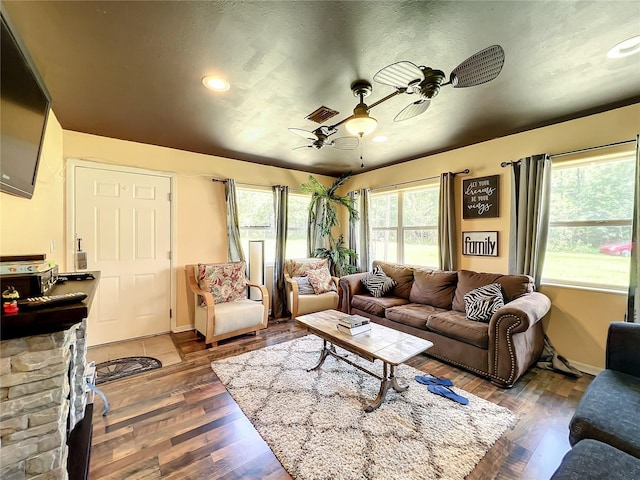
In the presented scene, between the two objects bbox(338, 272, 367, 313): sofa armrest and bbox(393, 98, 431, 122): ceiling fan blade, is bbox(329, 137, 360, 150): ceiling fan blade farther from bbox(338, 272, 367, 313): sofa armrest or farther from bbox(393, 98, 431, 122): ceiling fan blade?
bbox(338, 272, 367, 313): sofa armrest

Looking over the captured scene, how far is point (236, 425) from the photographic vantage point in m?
1.85

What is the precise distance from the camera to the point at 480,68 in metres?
1.44

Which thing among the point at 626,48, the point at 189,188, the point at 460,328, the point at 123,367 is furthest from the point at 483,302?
the point at 189,188

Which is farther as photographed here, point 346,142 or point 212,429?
point 346,142

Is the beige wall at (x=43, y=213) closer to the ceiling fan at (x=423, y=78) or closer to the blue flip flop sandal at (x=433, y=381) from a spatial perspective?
the ceiling fan at (x=423, y=78)

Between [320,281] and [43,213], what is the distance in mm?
3171

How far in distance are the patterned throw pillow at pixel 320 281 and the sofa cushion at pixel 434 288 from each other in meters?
1.25

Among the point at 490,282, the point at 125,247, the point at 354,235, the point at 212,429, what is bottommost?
the point at 212,429

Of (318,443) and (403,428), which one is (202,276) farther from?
(403,428)

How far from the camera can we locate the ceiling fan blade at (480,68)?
1319 mm

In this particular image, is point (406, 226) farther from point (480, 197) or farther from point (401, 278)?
point (480, 197)

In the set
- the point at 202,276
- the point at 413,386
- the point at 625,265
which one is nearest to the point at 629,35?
the point at 625,265

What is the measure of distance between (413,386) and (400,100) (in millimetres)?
2482

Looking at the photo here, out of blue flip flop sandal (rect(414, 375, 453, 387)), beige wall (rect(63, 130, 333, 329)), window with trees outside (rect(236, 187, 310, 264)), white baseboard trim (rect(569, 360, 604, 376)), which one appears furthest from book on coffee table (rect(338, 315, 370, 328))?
beige wall (rect(63, 130, 333, 329))
